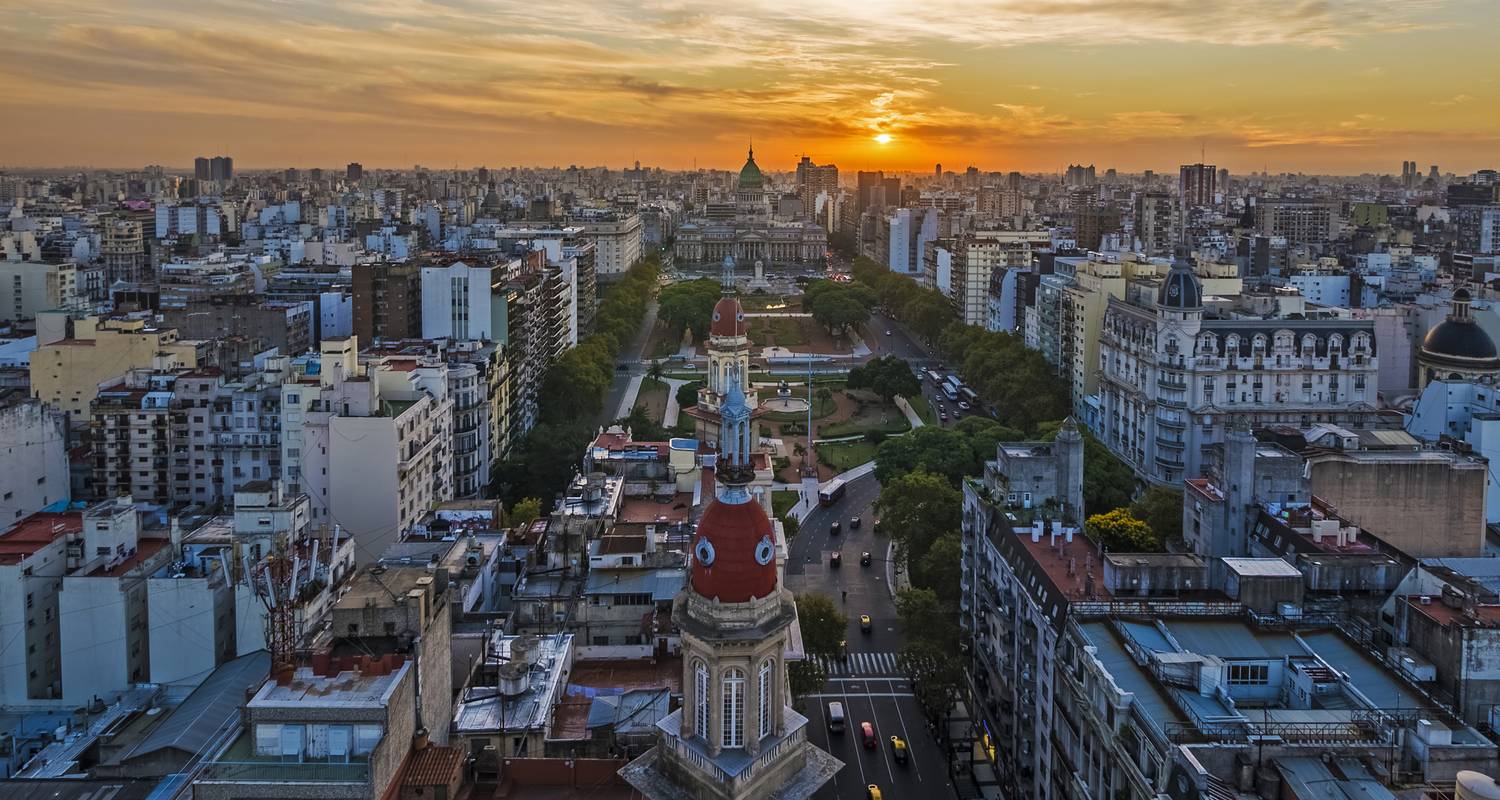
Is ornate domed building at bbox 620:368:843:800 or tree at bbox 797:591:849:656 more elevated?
ornate domed building at bbox 620:368:843:800

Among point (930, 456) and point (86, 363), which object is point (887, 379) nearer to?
point (930, 456)

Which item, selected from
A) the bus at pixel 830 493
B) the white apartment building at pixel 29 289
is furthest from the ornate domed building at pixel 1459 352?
the white apartment building at pixel 29 289

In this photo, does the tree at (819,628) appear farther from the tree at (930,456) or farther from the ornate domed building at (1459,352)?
the ornate domed building at (1459,352)

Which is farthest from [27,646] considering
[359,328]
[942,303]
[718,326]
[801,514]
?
[942,303]

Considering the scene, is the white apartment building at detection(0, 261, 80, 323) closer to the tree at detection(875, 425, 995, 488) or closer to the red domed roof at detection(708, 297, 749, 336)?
the tree at detection(875, 425, 995, 488)

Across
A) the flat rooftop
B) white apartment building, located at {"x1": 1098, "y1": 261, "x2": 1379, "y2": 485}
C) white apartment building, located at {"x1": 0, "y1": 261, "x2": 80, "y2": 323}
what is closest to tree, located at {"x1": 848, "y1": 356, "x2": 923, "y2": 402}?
white apartment building, located at {"x1": 1098, "y1": 261, "x2": 1379, "y2": 485}

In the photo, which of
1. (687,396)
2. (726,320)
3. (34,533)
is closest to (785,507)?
(726,320)
